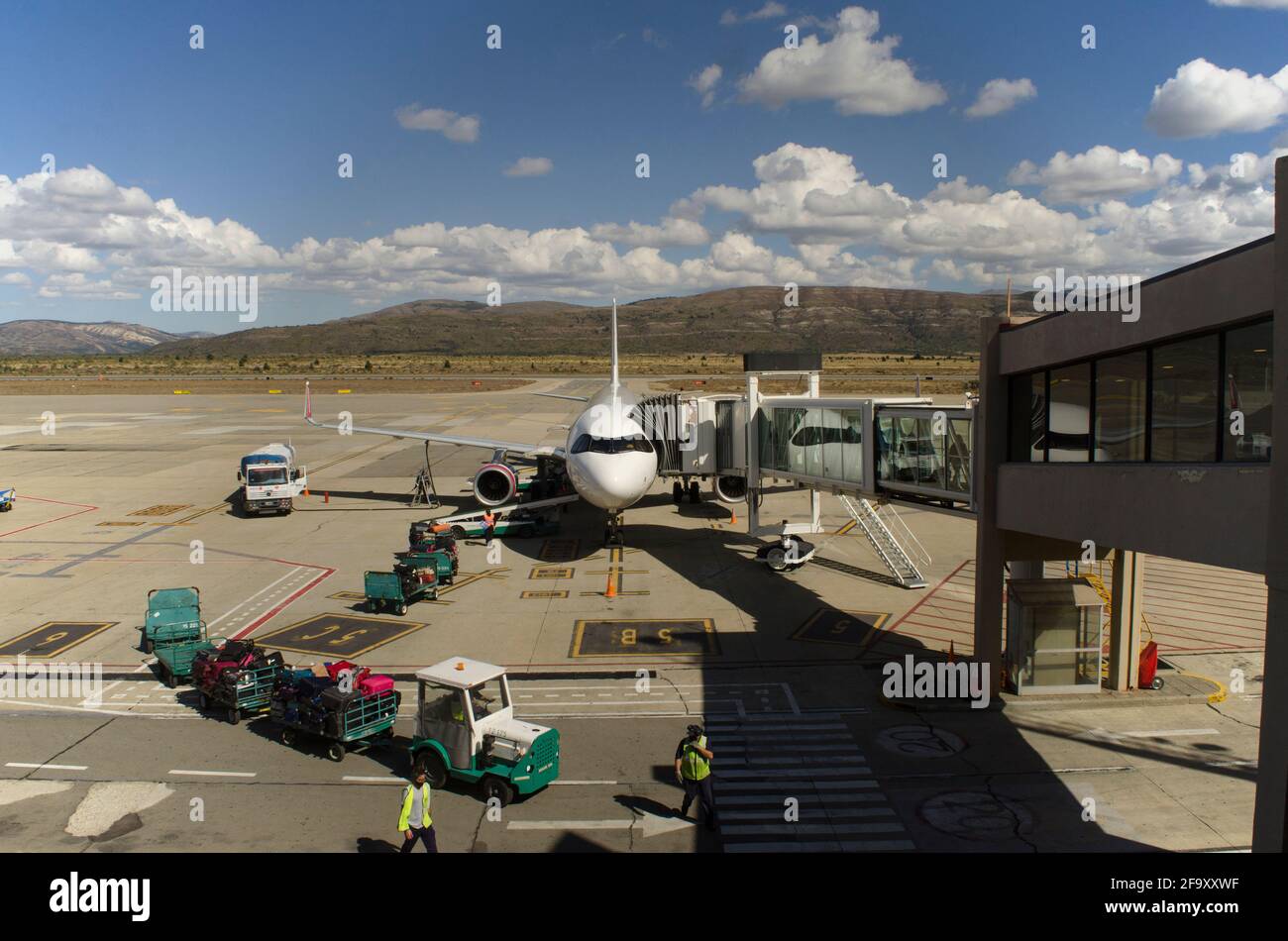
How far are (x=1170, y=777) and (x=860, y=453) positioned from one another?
12564mm

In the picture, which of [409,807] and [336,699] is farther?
[336,699]

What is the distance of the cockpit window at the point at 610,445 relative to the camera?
3297 cm

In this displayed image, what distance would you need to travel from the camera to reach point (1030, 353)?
19797 millimetres

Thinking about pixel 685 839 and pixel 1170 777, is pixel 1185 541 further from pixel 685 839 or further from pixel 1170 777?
pixel 685 839

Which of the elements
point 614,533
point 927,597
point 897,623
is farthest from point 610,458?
point 927,597

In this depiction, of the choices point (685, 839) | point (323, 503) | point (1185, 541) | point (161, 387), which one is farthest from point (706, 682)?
point (161, 387)

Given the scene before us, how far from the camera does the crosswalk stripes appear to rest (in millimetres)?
15031

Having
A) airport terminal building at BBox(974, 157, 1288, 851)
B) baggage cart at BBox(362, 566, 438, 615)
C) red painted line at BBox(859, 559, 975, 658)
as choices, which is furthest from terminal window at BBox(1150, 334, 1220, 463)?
baggage cart at BBox(362, 566, 438, 615)

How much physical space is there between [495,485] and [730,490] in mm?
11148

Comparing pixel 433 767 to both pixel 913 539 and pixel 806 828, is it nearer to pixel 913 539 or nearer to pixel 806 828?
pixel 806 828

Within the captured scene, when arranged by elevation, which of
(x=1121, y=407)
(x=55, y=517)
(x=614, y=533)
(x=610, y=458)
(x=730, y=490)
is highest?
(x=1121, y=407)

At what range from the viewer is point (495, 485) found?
41.8 m

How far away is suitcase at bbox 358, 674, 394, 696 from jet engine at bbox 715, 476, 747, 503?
24485 millimetres
